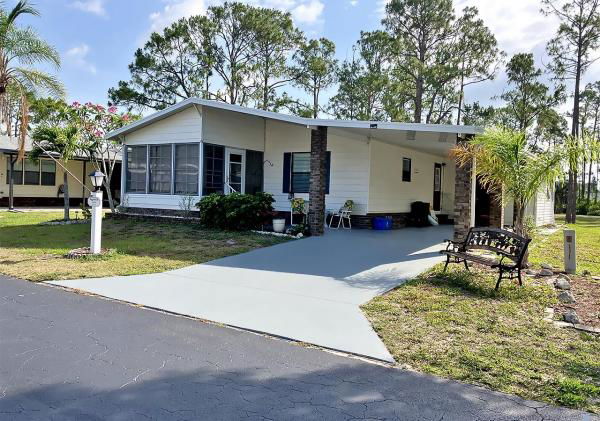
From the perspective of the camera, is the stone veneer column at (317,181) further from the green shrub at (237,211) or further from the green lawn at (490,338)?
the green lawn at (490,338)

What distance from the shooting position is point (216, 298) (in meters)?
6.31

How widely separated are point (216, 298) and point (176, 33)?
25.2 metres

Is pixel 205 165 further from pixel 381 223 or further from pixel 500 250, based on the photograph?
pixel 500 250

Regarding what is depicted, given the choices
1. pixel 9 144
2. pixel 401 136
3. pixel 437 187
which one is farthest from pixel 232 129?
pixel 9 144

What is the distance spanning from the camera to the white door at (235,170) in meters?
15.3

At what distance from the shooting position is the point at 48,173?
2444 centimetres

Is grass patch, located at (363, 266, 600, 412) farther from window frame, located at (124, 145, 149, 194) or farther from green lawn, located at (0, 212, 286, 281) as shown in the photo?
window frame, located at (124, 145, 149, 194)

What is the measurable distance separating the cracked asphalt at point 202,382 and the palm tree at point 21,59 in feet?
37.5

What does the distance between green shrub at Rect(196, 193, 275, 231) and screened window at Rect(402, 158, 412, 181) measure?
217 inches

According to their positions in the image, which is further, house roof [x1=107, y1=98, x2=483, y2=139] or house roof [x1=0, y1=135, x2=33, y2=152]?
house roof [x1=0, y1=135, x2=33, y2=152]

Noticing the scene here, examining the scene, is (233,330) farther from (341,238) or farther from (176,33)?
(176,33)

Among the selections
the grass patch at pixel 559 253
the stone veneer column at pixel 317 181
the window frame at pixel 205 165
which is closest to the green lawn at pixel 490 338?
the grass patch at pixel 559 253

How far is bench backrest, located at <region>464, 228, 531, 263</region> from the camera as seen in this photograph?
6723 mm

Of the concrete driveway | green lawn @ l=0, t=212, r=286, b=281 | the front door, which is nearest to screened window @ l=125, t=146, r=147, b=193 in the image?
green lawn @ l=0, t=212, r=286, b=281
